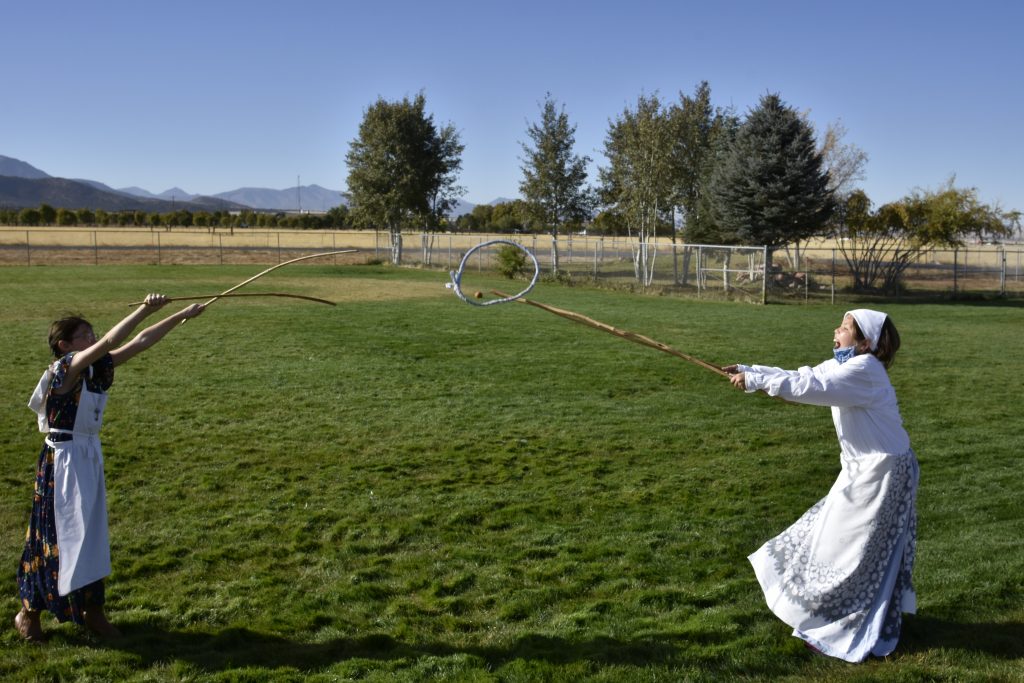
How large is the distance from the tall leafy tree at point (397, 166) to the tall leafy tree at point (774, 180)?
19.8 metres

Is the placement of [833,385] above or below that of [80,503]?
above

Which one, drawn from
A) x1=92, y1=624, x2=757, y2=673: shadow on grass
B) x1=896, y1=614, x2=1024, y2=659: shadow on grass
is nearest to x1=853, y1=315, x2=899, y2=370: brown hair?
x1=896, y1=614, x2=1024, y2=659: shadow on grass

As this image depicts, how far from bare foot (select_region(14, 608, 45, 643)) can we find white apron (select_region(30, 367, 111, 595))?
1.18 feet

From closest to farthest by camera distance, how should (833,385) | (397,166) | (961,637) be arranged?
(833,385), (961,637), (397,166)

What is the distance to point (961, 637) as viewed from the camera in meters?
4.95

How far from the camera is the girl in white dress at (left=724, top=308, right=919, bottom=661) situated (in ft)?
15.2

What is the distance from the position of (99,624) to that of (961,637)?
16.3 ft

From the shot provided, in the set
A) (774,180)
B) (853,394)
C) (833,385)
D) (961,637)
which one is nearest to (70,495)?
(833,385)

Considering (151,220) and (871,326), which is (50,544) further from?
(151,220)

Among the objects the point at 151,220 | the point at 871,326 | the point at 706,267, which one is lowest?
the point at 871,326

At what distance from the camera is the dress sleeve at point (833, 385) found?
456 centimetres

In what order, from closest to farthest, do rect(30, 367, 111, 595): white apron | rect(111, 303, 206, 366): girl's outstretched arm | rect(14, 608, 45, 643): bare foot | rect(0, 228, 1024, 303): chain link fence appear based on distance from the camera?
1. rect(30, 367, 111, 595): white apron
2. rect(14, 608, 45, 643): bare foot
3. rect(111, 303, 206, 366): girl's outstretched arm
4. rect(0, 228, 1024, 303): chain link fence

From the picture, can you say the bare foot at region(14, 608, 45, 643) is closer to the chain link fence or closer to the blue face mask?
the blue face mask


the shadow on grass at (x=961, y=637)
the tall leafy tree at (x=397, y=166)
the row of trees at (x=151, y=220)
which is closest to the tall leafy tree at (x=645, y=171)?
the tall leafy tree at (x=397, y=166)
